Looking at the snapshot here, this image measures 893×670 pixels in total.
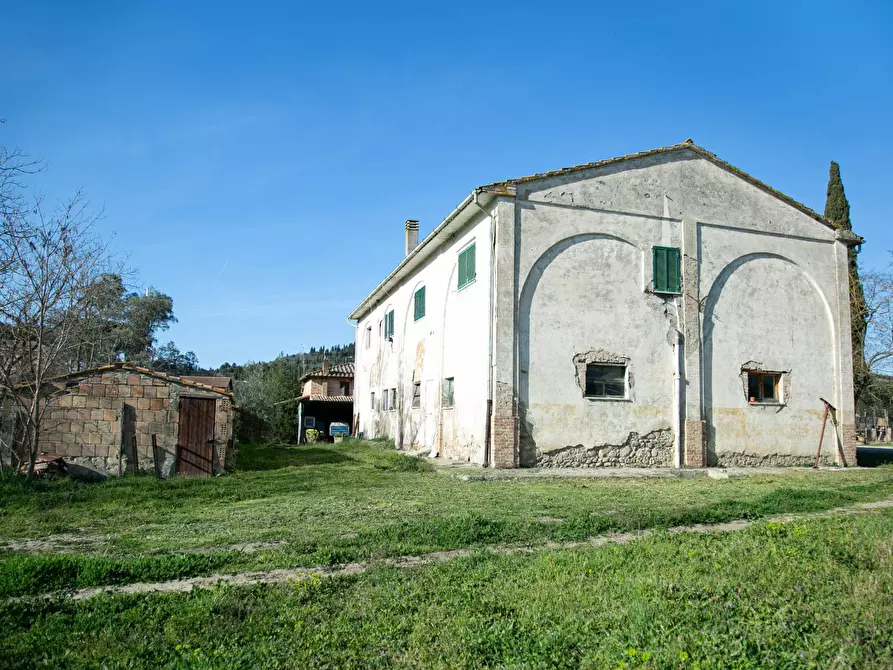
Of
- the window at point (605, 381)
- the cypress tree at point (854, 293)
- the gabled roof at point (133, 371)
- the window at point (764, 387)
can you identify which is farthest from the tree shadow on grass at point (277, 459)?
the cypress tree at point (854, 293)

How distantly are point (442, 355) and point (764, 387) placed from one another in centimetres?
844

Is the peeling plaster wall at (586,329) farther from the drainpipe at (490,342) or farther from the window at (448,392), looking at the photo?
the window at (448,392)

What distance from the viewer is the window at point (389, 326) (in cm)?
2569

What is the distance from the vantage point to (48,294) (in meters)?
13.3

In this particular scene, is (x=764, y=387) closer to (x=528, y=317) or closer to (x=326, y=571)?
(x=528, y=317)

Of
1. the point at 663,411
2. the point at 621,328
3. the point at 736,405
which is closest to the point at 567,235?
the point at 621,328

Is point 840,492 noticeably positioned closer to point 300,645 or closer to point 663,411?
point 663,411

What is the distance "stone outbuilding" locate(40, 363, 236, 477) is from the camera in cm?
1354

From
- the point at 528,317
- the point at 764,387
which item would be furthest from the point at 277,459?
the point at 764,387

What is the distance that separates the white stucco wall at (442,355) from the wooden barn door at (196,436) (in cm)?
575

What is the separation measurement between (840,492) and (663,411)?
548 centimetres

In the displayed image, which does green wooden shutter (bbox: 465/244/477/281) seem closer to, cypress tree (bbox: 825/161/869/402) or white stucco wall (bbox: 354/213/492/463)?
white stucco wall (bbox: 354/213/492/463)

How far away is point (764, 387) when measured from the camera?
1792 centimetres

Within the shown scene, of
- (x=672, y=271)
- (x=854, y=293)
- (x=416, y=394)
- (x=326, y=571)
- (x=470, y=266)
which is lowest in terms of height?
(x=326, y=571)
